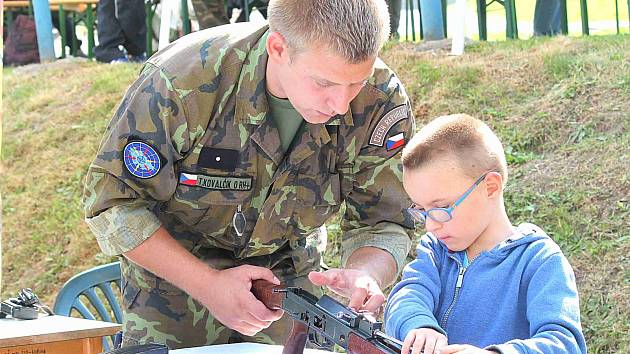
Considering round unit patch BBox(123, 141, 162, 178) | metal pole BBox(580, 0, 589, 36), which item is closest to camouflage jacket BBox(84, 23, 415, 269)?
round unit patch BBox(123, 141, 162, 178)

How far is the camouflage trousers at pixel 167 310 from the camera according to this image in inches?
107

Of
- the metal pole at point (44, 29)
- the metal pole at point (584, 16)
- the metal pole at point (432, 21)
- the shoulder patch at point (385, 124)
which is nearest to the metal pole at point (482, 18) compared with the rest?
the metal pole at point (432, 21)

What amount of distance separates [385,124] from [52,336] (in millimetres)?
994

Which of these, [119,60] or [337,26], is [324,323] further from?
[119,60]

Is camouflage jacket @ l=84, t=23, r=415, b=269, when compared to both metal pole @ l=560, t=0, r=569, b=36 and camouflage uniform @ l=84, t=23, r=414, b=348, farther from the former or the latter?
metal pole @ l=560, t=0, r=569, b=36

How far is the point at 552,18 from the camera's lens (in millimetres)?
6488

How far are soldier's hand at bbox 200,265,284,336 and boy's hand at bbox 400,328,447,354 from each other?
531mm

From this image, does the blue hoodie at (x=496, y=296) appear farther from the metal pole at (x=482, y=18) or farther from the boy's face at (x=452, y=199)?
the metal pole at (x=482, y=18)

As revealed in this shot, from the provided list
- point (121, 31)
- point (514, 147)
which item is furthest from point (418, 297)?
point (121, 31)

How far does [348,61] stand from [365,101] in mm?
448

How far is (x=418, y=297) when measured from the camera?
6.84ft

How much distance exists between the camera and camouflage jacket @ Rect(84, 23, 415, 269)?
245cm

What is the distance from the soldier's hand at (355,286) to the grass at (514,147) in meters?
1.76

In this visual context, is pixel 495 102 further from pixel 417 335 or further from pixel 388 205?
pixel 417 335
